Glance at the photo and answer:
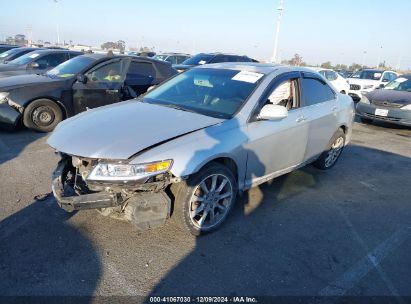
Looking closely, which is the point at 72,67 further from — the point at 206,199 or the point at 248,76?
the point at 206,199

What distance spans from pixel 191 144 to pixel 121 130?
26.6 inches

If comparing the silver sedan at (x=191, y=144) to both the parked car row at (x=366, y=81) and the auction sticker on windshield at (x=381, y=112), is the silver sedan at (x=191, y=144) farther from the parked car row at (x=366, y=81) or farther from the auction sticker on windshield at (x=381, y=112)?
the parked car row at (x=366, y=81)

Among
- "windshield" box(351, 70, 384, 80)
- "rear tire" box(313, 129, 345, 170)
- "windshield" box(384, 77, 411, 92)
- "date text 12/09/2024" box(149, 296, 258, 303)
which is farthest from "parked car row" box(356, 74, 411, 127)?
"date text 12/09/2024" box(149, 296, 258, 303)

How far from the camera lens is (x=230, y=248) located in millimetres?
3219

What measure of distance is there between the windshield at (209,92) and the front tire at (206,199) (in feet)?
2.16

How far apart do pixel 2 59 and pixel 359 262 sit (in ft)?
46.3

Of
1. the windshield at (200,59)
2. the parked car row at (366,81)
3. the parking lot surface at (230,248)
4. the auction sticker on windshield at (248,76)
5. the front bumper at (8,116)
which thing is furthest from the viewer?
the parked car row at (366,81)

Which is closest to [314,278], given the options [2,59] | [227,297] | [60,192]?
[227,297]

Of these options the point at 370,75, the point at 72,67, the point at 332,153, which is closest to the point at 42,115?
the point at 72,67

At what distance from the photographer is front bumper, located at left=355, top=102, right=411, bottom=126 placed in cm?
896

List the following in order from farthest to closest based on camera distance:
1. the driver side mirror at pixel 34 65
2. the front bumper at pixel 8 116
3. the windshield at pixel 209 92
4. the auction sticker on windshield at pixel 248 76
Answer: the driver side mirror at pixel 34 65
the front bumper at pixel 8 116
the auction sticker on windshield at pixel 248 76
the windshield at pixel 209 92

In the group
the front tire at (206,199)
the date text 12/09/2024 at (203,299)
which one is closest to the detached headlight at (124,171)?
the front tire at (206,199)

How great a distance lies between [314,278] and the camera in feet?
9.41

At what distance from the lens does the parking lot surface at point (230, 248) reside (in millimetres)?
2713
